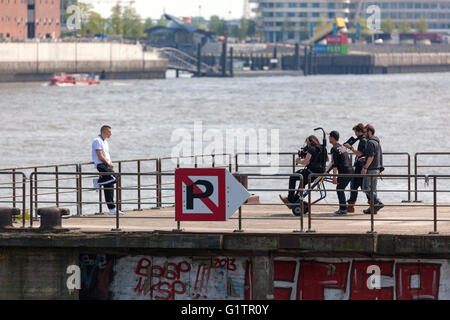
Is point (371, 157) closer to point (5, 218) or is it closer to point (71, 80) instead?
point (5, 218)

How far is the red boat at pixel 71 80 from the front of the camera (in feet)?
536

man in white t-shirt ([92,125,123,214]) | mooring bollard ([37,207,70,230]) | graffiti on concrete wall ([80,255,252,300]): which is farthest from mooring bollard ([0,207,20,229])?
man in white t-shirt ([92,125,123,214])

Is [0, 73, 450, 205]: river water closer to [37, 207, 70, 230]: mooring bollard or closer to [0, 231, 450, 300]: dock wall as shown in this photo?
[0, 231, 450, 300]: dock wall

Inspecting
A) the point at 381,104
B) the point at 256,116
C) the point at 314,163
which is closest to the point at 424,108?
the point at 381,104

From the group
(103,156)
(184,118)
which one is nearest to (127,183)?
(103,156)

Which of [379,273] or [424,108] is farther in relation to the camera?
[424,108]

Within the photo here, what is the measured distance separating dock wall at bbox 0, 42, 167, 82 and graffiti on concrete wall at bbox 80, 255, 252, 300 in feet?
481

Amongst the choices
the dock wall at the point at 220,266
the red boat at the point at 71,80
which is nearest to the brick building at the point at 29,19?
the red boat at the point at 71,80

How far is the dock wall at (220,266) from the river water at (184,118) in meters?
33.7

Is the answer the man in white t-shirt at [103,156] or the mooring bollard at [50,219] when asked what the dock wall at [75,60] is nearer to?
the man in white t-shirt at [103,156]

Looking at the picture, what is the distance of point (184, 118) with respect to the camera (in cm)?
9025

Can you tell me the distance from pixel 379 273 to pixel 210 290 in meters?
2.79

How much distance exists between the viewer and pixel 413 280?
17.0m
